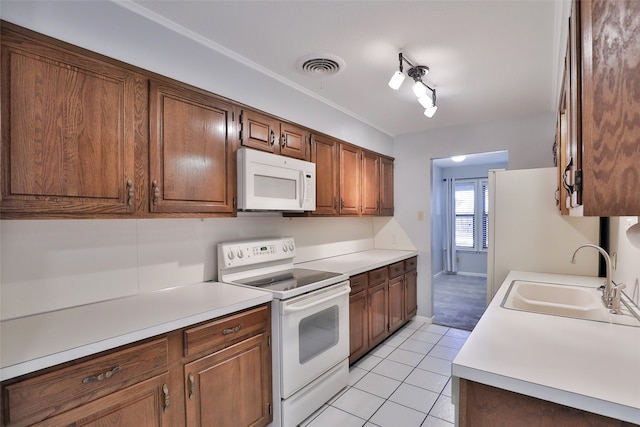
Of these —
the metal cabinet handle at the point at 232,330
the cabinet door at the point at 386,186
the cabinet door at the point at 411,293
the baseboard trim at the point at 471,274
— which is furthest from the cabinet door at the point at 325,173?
the baseboard trim at the point at 471,274

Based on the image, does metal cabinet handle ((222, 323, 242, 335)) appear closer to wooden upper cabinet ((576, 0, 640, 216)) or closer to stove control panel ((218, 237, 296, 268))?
stove control panel ((218, 237, 296, 268))

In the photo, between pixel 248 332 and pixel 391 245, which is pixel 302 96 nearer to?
pixel 248 332

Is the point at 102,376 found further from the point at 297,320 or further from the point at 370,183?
the point at 370,183

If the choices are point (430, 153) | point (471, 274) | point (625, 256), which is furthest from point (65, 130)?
point (471, 274)

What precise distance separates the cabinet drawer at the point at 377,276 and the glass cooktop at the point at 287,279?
604 millimetres

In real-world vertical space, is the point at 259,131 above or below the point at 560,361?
above

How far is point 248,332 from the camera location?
1706 millimetres

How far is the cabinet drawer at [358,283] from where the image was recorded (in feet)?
8.50

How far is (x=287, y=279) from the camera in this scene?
2211 millimetres

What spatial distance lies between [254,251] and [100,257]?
92cm

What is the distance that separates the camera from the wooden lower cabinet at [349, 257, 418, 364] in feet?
8.71

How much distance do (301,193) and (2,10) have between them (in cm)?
170

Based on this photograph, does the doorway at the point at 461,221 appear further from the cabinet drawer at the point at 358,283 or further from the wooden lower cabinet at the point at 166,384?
the wooden lower cabinet at the point at 166,384

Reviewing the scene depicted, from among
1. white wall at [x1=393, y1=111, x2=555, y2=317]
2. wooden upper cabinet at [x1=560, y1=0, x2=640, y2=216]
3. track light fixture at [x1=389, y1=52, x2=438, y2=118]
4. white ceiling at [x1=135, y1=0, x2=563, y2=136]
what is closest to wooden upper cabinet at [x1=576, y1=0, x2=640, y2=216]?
wooden upper cabinet at [x1=560, y1=0, x2=640, y2=216]
